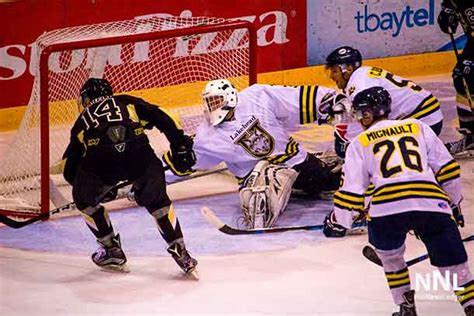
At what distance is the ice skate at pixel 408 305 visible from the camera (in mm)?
5867

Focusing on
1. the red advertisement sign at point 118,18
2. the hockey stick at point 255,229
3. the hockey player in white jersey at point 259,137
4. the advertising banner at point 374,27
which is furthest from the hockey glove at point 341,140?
the advertising banner at point 374,27

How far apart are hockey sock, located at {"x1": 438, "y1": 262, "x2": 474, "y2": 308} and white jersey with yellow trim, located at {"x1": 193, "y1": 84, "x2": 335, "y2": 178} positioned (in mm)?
1970

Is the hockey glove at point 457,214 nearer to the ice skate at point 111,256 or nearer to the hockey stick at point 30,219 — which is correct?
the ice skate at point 111,256

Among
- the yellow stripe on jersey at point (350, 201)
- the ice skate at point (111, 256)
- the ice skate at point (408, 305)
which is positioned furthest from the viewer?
the ice skate at point (111, 256)

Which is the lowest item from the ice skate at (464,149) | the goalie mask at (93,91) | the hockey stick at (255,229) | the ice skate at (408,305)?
the ice skate at (464,149)

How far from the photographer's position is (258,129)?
7480 millimetres

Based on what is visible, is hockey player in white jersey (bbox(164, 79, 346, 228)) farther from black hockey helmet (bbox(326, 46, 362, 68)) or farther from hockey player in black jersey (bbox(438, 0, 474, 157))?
hockey player in black jersey (bbox(438, 0, 474, 157))

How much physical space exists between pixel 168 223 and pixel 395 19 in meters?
3.89

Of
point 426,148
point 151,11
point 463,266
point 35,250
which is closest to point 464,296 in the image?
point 463,266

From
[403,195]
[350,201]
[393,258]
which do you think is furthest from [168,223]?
[403,195]

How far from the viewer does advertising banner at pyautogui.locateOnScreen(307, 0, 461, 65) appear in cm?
982

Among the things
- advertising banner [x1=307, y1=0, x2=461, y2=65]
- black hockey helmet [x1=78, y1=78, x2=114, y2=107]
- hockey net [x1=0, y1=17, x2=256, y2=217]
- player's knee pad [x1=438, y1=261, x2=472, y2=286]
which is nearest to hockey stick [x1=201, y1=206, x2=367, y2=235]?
hockey net [x1=0, y1=17, x2=256, y2=217]

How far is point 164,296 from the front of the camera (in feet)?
21.4

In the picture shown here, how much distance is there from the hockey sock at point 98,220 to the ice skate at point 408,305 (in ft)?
5.08
